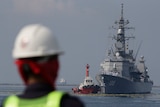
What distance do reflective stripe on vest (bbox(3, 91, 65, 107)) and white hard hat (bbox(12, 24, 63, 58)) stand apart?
0.62 ft

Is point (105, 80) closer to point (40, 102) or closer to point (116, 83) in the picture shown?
point (116, 83)

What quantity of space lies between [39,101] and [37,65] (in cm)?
16

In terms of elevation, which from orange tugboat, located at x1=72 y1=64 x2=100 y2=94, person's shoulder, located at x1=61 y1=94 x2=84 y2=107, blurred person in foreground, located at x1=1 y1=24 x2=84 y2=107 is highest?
orange tugboat, located at x1=72 y1=64 x2=100 y2=94

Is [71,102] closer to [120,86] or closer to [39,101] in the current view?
[39,101]

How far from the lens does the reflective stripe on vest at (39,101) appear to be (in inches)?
112

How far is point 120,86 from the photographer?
106 meters

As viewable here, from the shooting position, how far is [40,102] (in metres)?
2.86

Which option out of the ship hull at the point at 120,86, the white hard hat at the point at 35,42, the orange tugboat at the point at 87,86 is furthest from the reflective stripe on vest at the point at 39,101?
the ship hull at the point at 120,86

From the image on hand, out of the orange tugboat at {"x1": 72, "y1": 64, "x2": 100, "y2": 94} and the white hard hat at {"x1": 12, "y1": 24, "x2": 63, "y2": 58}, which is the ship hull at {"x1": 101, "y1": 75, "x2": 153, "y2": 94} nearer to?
the orange tugboat at {"x1": 72, "y1": 64, "x2": 100, "y2": 94}

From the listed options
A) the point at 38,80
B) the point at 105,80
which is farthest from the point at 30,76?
the point at 105,80

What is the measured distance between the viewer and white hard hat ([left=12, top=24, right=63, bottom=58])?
2900mm

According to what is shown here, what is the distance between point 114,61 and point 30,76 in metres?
102

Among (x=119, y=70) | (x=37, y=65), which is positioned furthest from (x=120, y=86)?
(x=37, y=65)

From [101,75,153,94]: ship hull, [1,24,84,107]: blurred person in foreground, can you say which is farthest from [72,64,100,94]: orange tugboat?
[1,24,84,107]: blurred person in foreground
